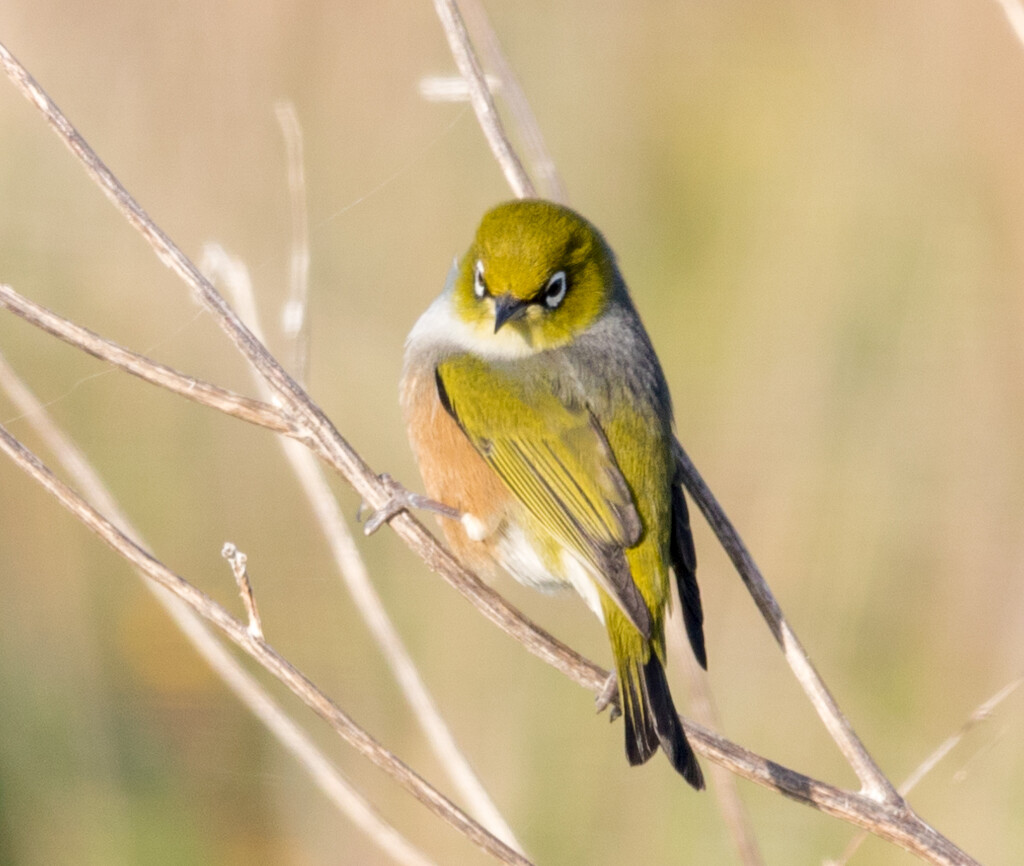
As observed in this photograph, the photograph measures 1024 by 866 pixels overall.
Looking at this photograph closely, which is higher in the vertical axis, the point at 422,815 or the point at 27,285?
the point at 27,285

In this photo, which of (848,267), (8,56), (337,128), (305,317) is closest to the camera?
(8,56)

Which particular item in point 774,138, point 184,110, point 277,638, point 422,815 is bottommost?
point 422,815

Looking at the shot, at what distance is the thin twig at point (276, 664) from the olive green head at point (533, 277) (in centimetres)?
124

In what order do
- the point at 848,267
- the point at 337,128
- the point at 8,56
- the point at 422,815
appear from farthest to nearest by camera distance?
the point at 337,128 → the point at 848,267 → the point at 422,815 → the point at 8,56

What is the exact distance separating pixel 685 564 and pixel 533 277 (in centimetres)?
93

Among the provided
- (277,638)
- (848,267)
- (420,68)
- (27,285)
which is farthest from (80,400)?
(848,267)

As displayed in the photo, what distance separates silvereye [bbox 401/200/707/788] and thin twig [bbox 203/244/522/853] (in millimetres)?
Answer: 451

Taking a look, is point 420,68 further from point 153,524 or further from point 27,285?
point 153,524

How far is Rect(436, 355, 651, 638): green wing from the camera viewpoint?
338cm

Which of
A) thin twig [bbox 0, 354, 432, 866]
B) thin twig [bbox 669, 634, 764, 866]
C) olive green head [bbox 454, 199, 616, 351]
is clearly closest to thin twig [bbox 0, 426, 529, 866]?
thin twig [bbox 0, 354, 432, 866]

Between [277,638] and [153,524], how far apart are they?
2.27ft

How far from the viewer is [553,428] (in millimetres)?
3676

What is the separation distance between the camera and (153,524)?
16.7 feet

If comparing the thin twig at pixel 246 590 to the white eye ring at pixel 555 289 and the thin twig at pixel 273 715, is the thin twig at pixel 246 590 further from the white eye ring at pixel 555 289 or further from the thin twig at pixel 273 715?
the white eye ring at pixel 555 289
